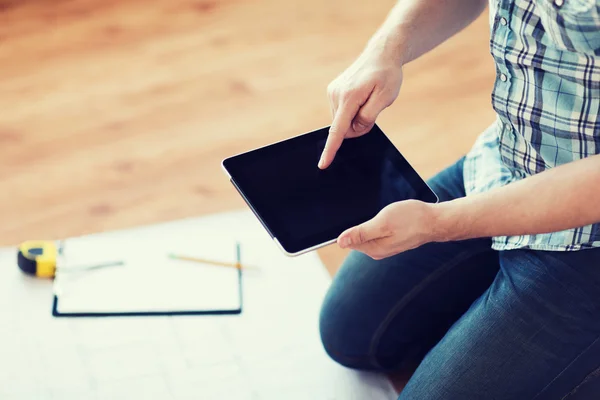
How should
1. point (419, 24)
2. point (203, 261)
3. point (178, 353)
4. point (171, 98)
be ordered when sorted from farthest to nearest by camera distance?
point (171, 98), point (203, 261), point (178, 353), point (419, 24)

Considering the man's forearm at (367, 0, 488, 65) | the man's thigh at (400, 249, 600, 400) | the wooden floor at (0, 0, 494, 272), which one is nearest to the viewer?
the man's thigh at (400, 249, 600, 400)

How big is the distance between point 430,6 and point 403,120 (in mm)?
579

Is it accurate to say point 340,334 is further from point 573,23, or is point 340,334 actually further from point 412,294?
point 573,23

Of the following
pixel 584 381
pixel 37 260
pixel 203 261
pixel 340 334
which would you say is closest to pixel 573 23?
pixel 584 381

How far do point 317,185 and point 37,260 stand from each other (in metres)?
0.51

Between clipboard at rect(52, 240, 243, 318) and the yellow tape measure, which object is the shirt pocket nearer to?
clipboard at rect(52, 240, 243, 318)

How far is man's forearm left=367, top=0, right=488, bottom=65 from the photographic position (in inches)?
40.7

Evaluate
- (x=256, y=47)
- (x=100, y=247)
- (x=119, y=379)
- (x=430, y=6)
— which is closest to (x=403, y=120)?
(x=256, y=47)

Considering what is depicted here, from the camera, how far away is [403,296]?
108 cm

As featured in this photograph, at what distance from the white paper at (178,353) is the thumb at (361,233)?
34 centimetres

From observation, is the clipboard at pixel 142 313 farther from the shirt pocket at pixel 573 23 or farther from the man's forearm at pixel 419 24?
the shirt pocket at pixel 573 23

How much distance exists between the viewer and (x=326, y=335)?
1136 millimetres

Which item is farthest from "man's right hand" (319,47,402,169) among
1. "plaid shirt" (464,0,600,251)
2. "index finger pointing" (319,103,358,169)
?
"plaid shirt" (464,0,600,251)

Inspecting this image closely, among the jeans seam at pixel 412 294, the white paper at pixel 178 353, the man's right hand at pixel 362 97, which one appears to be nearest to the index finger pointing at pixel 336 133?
the man's right hand at pixel 362 97
